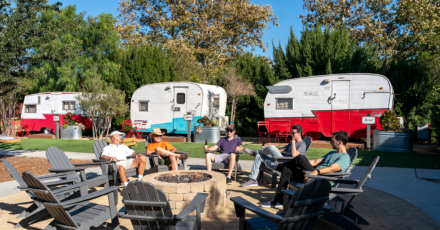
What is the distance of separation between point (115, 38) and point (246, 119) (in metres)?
10.4

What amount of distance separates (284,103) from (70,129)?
35.7 feet

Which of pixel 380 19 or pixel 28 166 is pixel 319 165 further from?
pixel 380 19

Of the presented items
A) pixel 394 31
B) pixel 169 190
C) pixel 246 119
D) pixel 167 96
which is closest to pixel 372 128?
pixel 246 119

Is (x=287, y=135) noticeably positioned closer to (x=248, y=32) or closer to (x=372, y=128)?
(x=372, y=128)

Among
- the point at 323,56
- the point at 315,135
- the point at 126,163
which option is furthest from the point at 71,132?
the point at 323,56

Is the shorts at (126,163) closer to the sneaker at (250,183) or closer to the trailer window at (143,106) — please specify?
the sneaker at (250,183)

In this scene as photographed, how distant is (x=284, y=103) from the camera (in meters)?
12.7

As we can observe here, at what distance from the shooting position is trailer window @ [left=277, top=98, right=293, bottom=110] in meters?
12.6

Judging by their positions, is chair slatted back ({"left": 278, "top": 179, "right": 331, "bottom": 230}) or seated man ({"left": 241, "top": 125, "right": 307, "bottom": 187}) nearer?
chair slatted back ({"left": 278, "top": 179, "right": 331, "bottom": 230})

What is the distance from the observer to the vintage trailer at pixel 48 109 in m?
16.6

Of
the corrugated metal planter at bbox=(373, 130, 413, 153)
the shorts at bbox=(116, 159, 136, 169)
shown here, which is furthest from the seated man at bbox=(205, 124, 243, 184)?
the corrugated metal planter at bbox=(373, 130, 413, 153)

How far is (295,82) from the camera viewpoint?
41.1 ft

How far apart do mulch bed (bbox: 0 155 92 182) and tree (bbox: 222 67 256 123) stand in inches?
344

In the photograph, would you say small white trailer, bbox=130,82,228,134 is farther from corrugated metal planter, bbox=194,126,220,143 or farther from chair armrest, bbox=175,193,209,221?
chair armrest, bbox=175,193,209,221
